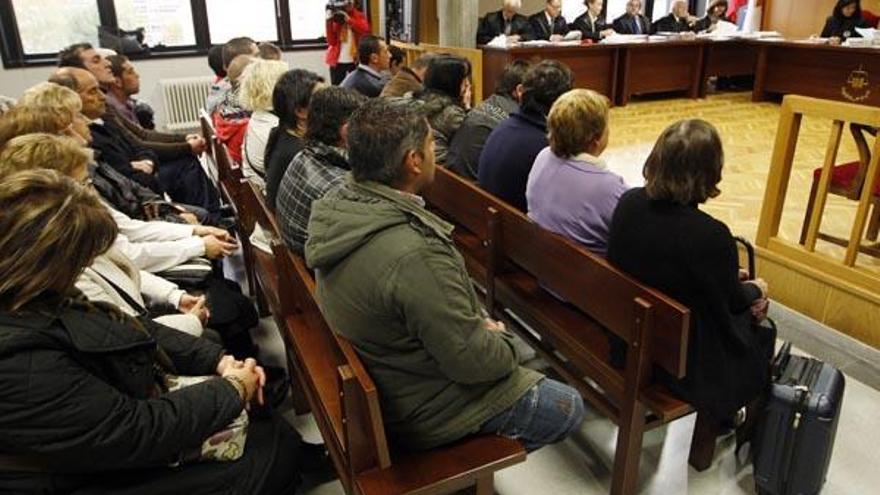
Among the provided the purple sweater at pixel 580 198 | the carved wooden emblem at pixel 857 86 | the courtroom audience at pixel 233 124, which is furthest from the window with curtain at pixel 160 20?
the carved wooden emblem at pixel 857 86

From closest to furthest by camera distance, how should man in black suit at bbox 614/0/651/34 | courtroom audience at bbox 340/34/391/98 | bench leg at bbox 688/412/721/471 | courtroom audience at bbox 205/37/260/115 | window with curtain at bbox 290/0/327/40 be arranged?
bench leg at bbox 688/412/721/471 < courtroom audience at bbox 205/37/260/115 < courtroom audience at bbox 340/34/391/98 < window with curtain at bbox 290/0/327/40 < man in black suit at bbox 614/0/651/34

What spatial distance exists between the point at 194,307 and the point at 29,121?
37.0 inches

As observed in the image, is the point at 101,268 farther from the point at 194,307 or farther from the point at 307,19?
the point at 307,19

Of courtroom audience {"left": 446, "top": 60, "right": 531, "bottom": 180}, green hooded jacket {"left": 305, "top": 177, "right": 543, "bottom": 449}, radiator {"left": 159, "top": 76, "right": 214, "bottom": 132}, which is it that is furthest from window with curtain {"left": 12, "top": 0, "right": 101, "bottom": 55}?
green hooded jacket {"left": 305, "top": 177, "right": 543, "bottom": 449}

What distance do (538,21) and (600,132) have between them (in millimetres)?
6083

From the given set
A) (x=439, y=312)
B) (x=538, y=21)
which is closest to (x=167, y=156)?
(x=439, y=312)

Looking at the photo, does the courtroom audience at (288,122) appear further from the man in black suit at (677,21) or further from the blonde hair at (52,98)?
the man in black suit at (677,21)

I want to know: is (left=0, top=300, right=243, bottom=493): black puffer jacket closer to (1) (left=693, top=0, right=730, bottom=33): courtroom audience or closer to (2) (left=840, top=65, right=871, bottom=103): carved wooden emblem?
(2) (left=840, top=65, right=871, bottom=103): carved wooden emblem

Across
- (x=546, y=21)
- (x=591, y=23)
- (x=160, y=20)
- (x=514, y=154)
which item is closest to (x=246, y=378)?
(x=514, y=154)

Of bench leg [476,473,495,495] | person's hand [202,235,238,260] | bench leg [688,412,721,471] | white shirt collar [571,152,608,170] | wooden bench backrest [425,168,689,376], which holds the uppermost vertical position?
white shirt collar [571,152,608,170]

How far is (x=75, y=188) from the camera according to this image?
120cm

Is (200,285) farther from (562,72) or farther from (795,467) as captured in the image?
(795,467)

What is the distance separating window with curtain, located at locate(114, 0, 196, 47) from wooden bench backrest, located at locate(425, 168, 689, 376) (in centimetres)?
547

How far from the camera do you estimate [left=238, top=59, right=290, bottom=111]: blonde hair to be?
9.27 feet
